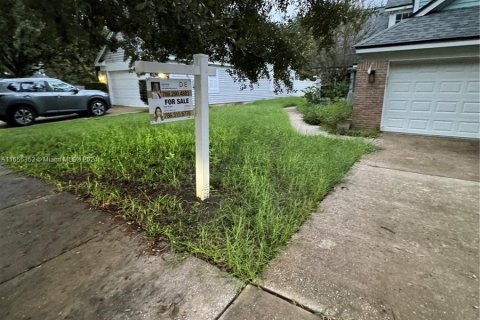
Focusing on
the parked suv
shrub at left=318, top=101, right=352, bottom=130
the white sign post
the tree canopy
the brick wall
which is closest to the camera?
the white sign post

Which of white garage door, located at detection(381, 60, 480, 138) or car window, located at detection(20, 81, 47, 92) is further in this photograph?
car window, located at detection(20, 81, 47, 92)

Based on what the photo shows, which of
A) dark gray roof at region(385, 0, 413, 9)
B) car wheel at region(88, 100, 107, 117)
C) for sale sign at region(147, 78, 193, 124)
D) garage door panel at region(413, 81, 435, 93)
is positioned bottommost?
car wheel at region(88, 100, 107, 117)

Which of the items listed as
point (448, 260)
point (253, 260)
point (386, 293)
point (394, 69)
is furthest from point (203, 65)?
point (394, 69)

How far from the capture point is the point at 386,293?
1.92 meters

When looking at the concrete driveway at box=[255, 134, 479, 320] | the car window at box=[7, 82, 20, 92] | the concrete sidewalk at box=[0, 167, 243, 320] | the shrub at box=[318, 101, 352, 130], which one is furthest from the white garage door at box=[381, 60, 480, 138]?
the car window at box=[7, 82, 20, 92]

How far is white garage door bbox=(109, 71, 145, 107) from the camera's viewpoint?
47.9 ft

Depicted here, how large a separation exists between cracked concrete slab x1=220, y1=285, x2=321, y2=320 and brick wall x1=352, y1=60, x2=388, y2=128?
720cm

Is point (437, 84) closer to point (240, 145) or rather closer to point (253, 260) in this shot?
point (240, 145)

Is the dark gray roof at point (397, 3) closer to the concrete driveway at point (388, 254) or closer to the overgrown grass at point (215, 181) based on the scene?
the overgrown grass at point (215, 181)

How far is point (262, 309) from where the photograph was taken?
1777 mm

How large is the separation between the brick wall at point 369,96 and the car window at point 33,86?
10688 mm

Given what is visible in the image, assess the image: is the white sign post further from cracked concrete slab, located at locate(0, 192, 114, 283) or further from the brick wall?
the brick wall

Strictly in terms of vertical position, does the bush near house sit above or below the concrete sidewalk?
above

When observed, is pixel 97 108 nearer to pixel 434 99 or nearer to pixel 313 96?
pixel 313 96
